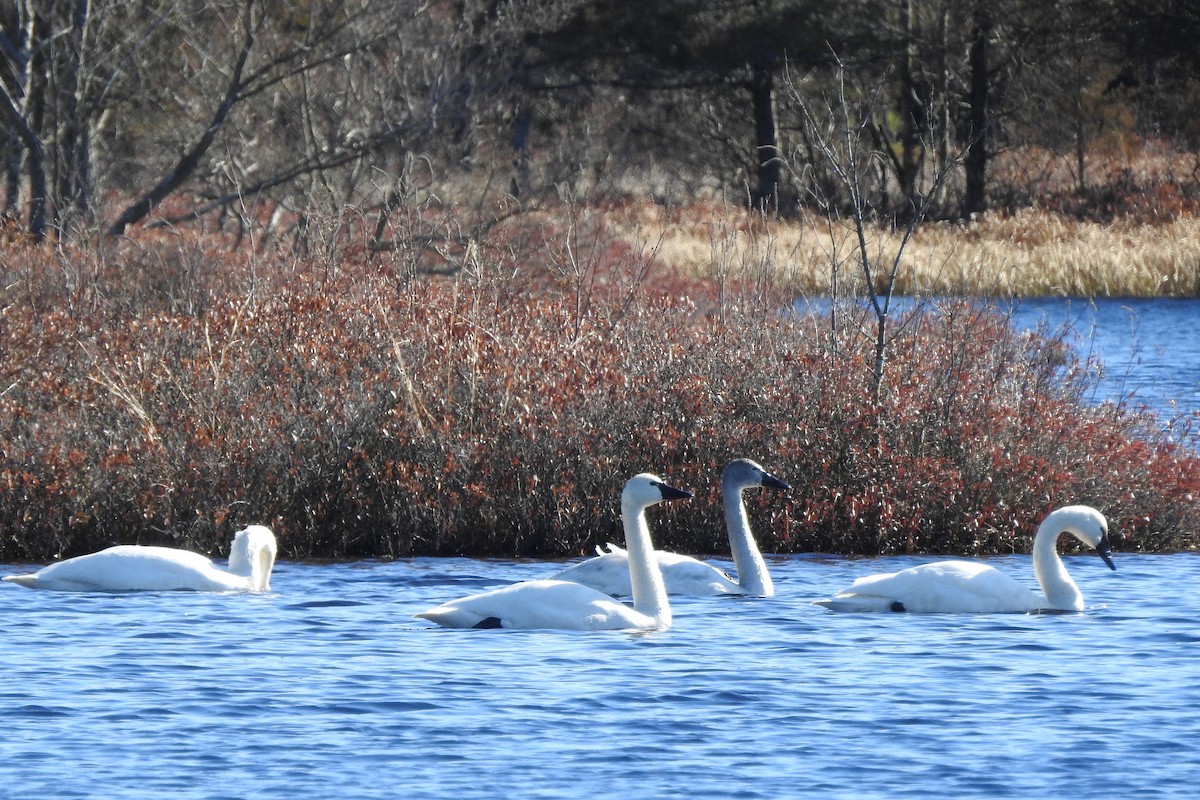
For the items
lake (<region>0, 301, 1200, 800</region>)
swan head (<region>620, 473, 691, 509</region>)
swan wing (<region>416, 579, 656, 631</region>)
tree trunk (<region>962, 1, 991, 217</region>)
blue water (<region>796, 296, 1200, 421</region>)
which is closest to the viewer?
lake (<region>0, 301, 1200, 800</region>)

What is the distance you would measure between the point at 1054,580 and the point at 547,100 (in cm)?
3112

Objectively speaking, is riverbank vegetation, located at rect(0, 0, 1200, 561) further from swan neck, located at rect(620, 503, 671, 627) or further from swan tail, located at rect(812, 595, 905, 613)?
swan neck, located at rect(620, 503, 671, 627)

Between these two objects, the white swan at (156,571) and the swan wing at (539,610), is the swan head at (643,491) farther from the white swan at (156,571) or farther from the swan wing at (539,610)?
the white swan at (156,571)

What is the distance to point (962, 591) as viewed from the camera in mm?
9805

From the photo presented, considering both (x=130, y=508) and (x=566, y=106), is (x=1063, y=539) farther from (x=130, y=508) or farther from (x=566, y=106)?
(x=566, y=106)

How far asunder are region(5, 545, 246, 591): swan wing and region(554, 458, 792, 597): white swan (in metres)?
1.92

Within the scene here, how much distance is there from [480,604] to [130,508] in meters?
A: 3.51

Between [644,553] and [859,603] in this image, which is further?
[859,603]

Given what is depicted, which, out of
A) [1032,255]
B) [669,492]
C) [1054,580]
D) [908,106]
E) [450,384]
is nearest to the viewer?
[669,492]

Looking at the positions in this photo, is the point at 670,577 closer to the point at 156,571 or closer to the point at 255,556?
the point at 255,556

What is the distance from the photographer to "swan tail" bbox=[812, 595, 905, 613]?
9.72 metres

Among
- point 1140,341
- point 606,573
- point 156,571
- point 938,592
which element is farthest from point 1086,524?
point 1140,341

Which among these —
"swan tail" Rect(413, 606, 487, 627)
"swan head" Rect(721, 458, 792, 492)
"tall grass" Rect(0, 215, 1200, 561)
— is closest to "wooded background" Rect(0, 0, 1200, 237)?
"tall grass" Rect(0, 215, 1200, 561)

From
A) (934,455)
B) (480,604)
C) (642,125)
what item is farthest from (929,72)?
(480,604)
